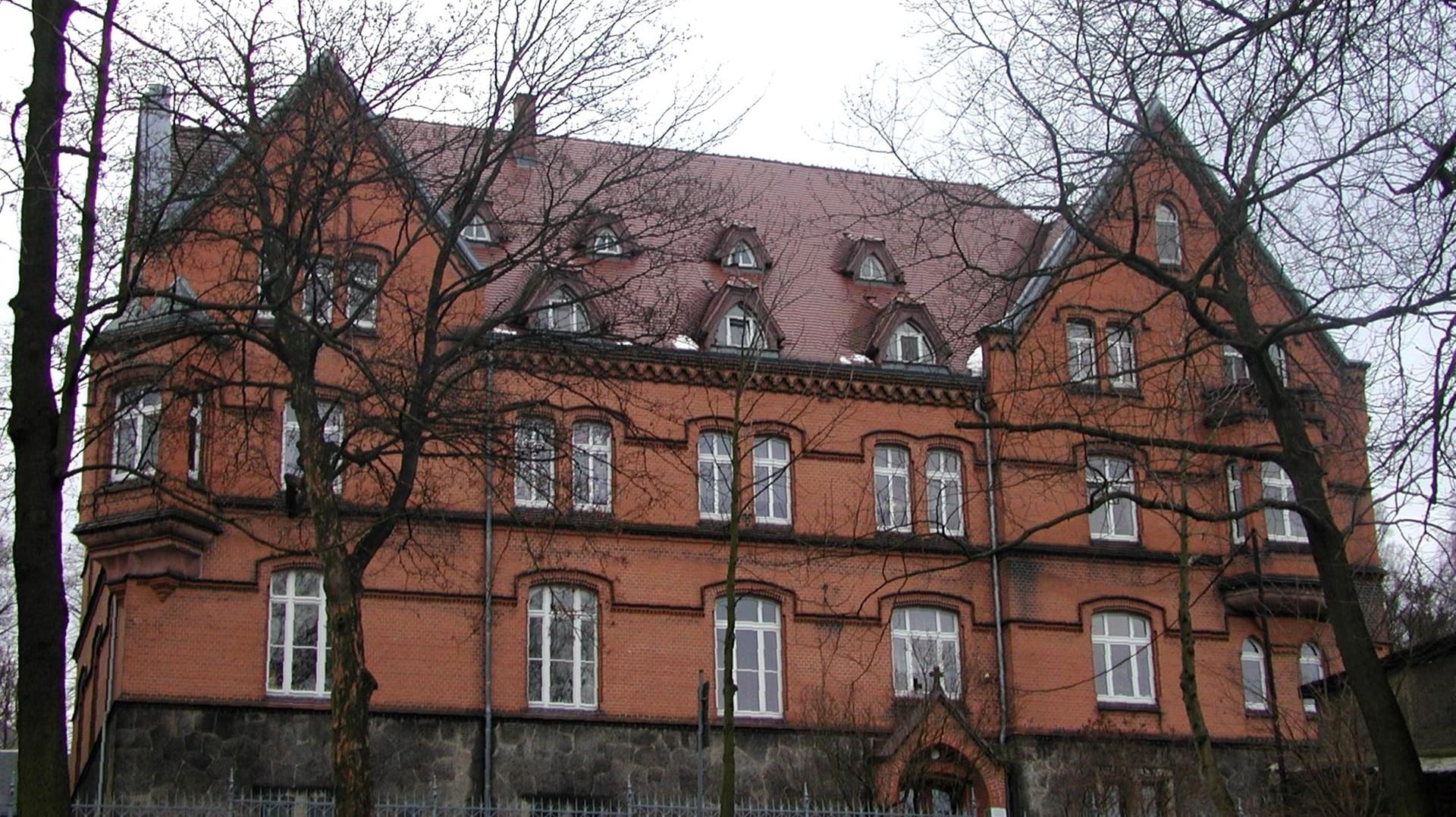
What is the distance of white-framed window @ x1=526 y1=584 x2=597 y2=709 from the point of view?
2584 cm

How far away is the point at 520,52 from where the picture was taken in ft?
56.0

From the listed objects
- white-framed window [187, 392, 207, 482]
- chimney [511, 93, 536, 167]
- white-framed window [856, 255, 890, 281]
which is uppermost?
white-framed window [856, 255, 890, 281]

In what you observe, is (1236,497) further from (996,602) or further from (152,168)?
(152,168)

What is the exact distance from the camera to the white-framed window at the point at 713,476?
2742 centimetres

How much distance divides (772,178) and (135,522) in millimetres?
14448

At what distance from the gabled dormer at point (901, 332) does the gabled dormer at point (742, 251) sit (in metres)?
2.31

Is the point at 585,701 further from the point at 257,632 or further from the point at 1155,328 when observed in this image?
the point at 1155,328

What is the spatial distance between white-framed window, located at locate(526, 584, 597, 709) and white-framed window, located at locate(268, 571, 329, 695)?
9.94 feet

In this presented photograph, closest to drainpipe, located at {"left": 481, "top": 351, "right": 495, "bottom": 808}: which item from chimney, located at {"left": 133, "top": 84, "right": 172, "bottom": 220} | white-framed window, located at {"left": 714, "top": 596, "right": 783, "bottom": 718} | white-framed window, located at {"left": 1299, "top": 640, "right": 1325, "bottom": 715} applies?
white-framed window, located at {"left": 714, "top": 596, "right": 783, "bottom": 718}

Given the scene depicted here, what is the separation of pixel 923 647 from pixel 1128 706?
11.2ft

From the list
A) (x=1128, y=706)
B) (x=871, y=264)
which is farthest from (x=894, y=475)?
(x=1128, y=706)

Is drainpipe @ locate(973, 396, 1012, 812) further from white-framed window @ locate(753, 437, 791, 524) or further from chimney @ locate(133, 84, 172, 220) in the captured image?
chimney @ locate(133, 84, 172, 220)

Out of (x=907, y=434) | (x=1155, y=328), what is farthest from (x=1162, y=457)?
(x=907, y=434)

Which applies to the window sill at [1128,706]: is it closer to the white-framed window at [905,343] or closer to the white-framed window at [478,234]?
the white-framed window at [905,343]
